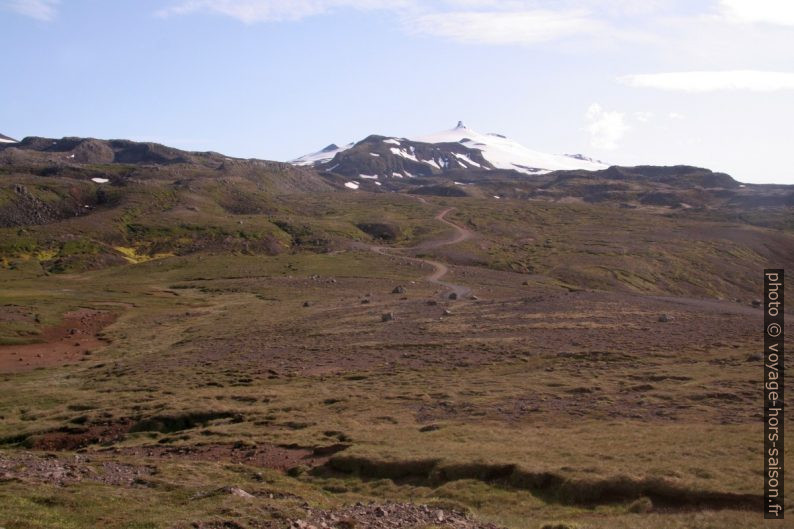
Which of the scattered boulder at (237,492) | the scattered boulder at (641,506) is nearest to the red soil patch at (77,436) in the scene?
the scattered boulder at (237,492)

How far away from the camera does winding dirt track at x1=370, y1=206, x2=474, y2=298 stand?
273 ft

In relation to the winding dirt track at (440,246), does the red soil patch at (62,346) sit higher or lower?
lower

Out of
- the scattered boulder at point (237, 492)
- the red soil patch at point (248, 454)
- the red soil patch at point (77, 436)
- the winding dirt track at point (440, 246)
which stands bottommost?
the red soil patch at point (77, 436)

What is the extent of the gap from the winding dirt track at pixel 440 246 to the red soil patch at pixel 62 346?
3629 centimetres

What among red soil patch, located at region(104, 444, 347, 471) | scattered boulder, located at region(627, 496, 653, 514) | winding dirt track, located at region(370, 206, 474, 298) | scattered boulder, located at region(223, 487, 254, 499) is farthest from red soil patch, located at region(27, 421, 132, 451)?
winding dirt track, located at region(370, 206, 474, 298)

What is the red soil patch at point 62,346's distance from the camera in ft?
157

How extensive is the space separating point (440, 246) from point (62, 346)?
80.4 metres

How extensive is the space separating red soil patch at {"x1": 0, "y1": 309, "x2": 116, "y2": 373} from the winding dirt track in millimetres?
36288

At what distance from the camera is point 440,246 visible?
Answer: 125625 millimetres

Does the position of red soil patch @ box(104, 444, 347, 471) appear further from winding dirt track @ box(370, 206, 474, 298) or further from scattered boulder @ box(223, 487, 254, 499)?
winding dirt track @ box(370, 206, 474, 298)

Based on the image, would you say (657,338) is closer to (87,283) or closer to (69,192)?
(87,283)

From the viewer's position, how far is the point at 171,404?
34.0m

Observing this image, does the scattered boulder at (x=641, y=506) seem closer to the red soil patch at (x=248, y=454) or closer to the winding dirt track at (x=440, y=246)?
the red soil patch at (x=248, y=454)

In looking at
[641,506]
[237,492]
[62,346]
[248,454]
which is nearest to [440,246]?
[62,346]
